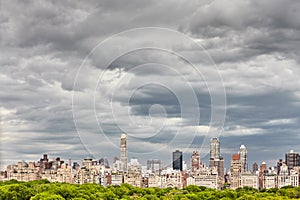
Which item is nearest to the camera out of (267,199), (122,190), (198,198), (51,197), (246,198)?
(51,197)

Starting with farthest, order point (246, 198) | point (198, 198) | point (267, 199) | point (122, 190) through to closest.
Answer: point (122, 190)
point (198, 198)
point (246, 198)
point (267, 199)

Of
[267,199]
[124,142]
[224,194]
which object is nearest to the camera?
[267,199]

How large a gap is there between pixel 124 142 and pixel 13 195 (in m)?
70.0

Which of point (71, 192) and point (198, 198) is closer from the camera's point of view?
point (71, 192)

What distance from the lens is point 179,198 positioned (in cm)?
11019

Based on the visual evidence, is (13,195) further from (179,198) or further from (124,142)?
(124,142)

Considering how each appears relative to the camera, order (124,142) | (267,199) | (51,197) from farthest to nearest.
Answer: (124,142) → (267,199) → (51,197)

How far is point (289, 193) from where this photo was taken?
126m

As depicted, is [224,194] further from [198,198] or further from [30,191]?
[30,191]

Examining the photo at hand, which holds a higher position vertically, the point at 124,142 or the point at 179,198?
the point at 124,142

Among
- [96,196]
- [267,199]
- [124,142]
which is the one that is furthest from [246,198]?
[124,142]

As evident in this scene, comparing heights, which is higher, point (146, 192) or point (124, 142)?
point (124, 142)

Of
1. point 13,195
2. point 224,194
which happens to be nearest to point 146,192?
point 224,194

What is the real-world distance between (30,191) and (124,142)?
64139 millimetres
